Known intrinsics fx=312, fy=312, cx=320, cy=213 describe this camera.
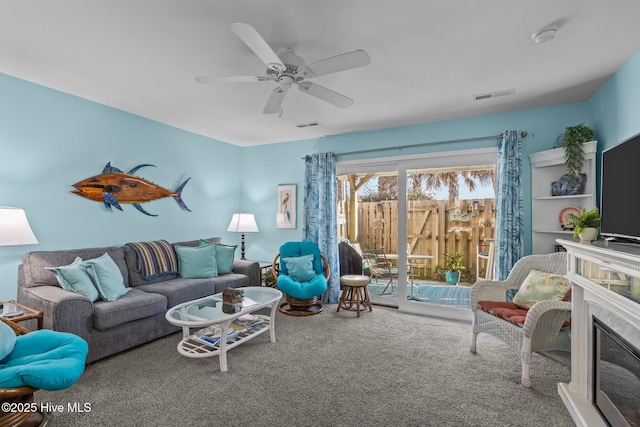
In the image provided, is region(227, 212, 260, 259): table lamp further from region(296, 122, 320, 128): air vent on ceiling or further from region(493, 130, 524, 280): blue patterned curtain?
region(493, 130, 524, 280): blue patterned curtain

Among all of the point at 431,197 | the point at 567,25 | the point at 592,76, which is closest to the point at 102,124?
the point at 431,197

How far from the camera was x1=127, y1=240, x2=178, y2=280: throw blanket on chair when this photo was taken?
3615 millimetres

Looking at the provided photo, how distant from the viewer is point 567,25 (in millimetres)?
2041

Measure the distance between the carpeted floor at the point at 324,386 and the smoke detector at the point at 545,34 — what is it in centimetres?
249

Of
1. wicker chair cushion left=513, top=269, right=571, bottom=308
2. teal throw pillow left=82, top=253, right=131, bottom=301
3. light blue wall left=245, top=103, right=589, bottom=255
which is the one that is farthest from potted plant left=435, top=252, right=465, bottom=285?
teal throw pillow left=82, top=253, right=131, bottom=301

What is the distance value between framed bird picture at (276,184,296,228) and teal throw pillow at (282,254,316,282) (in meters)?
1.02

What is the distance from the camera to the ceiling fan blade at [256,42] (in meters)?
1.64

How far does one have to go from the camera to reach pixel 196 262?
3.96 m

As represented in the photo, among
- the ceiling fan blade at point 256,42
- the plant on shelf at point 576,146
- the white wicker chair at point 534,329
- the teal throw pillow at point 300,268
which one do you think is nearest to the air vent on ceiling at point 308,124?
the teal throw pillow at point 300,268

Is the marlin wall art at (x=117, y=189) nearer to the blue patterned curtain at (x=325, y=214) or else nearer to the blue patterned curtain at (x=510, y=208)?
the blue patterned curtain at (x=325, y=214)

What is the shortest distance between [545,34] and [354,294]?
11.3ft

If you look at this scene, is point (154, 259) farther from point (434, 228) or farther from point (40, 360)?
point (434, 228)

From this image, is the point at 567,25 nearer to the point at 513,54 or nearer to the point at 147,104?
the point at 513,54

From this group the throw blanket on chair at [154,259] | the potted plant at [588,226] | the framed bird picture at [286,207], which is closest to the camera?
the potted plant at [588,226]
